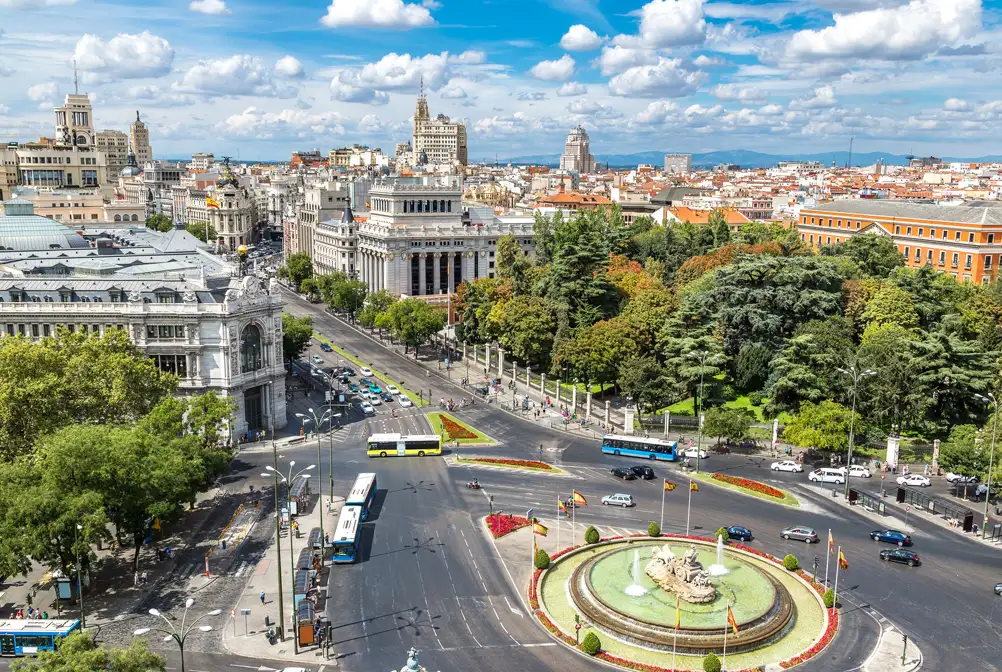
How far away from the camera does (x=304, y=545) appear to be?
53625 mm

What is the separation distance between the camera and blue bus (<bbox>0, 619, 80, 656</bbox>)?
40.2 meters

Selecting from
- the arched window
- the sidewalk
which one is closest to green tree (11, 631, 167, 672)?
the sidewalk

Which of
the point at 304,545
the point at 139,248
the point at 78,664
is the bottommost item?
the point at 304,545

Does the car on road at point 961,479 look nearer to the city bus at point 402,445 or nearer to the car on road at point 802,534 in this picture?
the car on road at point 802,534

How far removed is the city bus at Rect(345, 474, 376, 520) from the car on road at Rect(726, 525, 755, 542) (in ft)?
84.7

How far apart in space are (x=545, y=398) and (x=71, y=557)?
2142 inches

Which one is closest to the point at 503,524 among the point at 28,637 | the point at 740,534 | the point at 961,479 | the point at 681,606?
the point at 681,606

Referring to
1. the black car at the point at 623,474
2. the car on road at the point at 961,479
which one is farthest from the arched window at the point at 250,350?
the car on road at the point at 961,479

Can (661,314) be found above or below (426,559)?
above

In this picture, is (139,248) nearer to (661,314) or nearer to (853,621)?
(661,314)

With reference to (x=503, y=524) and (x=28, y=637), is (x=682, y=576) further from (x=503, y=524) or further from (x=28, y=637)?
(x=28, y=637)

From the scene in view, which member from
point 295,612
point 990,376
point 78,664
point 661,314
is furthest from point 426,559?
point 990,376

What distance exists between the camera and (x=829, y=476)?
218 ft

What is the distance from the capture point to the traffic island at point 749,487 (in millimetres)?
62075
